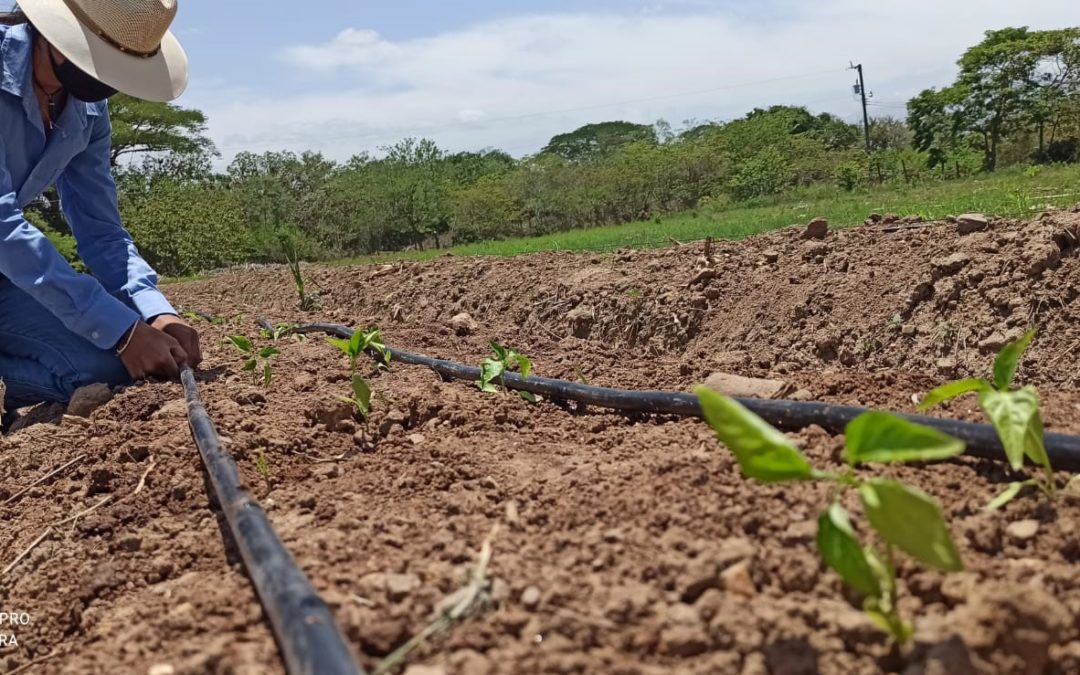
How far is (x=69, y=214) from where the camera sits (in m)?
3.86

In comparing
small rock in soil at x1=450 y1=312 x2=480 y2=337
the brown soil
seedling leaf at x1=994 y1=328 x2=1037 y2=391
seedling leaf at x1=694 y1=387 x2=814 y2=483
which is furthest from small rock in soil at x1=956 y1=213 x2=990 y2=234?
seedling leaf at x1=694 y1=387 x2=814 y2=483

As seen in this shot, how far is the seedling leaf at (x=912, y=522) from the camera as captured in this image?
3.30 ft

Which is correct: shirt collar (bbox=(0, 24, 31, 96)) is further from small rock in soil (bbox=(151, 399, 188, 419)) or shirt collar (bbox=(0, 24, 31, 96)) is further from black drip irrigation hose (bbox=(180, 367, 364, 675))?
black drip irrigation hose (bbox=(180, 367, 364, 675))

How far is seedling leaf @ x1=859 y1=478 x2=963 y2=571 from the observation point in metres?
1.01

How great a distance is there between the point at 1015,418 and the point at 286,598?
1152 mm

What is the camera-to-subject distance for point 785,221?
9.19m

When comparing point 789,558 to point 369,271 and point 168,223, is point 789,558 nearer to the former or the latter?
point 369,271

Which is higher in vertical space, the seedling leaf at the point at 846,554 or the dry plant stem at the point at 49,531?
the seedling leaf at the point at 846,554

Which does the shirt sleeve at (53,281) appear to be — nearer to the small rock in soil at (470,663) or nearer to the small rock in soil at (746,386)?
the small rock in soil at (746,386)

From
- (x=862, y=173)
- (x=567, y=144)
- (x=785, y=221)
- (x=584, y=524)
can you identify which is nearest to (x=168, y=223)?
(x=785, y=221)

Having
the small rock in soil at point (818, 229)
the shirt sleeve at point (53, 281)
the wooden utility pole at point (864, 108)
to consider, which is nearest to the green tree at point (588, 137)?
the wooden utility pole at point (864, 108)

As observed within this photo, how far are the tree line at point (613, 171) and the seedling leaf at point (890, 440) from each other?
23.3 meters

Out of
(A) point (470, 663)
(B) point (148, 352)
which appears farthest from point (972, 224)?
(A) point (470, 663)

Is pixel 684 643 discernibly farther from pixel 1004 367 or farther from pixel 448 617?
pixel 1004 367
